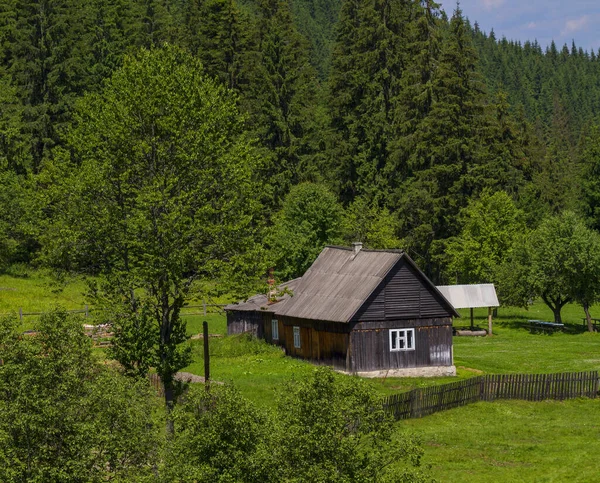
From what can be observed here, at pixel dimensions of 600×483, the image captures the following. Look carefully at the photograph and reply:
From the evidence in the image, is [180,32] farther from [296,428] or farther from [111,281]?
[296,428]

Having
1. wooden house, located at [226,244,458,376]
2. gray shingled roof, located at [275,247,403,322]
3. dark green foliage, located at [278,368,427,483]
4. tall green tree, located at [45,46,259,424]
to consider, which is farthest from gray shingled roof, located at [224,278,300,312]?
dark green foliage, located at [278,368,427,483]

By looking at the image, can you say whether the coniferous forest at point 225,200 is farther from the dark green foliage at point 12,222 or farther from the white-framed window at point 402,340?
the white-framed window at point 402,340

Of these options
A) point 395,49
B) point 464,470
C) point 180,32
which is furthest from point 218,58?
point 464,470

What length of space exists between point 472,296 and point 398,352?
1780cm

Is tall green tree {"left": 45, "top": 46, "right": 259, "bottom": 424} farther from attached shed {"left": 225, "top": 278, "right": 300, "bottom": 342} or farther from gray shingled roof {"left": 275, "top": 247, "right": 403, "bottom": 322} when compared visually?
attached shed {"left": 225, "top": 278, "right": 300, "bottom": 342}

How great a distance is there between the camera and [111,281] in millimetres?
30625

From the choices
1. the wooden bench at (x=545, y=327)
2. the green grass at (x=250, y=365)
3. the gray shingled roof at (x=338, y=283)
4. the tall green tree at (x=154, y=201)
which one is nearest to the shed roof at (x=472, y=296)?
the wooden bench at (x=545, y=327)

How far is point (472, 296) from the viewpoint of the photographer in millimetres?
61500

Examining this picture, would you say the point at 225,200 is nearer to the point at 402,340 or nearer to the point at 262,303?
the point at 402,340

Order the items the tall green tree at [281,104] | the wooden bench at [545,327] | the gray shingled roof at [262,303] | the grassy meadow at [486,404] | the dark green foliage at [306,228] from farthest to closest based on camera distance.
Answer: the tall green tree at [281,104], the wooden bench at [545,327], the dark green foliage at [306,228], the gray shingled roof at [262,303], the grassy meadow at [486,404]

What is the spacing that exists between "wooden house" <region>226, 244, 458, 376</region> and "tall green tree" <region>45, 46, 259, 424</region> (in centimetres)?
1373

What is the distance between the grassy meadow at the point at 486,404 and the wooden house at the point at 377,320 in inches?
53.0

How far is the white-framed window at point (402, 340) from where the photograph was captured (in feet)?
148

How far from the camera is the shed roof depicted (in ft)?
200
